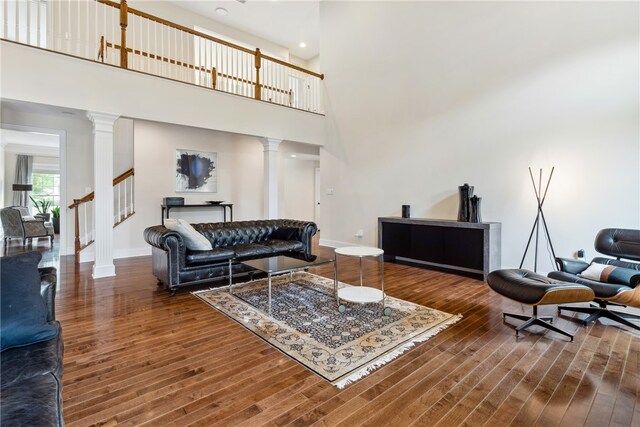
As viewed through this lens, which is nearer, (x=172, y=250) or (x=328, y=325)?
(x=328, y=325)

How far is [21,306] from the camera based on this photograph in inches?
58.6

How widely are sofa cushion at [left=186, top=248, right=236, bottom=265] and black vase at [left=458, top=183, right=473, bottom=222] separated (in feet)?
10.9

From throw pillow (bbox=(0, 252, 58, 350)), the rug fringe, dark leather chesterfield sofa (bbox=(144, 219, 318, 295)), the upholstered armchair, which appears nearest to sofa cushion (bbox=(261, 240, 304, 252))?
dark leather chesterfield sofa (bbox=(144, 219, 318, 295))

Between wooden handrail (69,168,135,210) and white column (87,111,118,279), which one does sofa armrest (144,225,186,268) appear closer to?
white column (87,111,118,279)

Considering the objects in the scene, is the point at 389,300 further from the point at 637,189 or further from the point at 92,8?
the point at 92,8

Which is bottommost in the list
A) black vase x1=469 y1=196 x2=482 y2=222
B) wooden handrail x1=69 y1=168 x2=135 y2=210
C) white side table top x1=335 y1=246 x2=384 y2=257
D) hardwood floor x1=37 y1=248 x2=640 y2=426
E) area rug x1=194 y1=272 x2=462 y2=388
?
hardwood floor x1=37 y1=248 x2=640 y2=426

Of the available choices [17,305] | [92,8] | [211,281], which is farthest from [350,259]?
[92,8]

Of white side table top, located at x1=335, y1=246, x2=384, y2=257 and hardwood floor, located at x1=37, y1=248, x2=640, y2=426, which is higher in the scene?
white side table top, located at x1=335, y1=246, x2=384, y2=257

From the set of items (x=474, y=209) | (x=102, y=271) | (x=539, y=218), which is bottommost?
(x=102, y=271)

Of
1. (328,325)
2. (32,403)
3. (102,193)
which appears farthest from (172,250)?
(32,403)

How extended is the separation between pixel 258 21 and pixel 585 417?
881 centimetres

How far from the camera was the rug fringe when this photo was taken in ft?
6.38

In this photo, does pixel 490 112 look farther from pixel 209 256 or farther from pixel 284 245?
pixel 209 256

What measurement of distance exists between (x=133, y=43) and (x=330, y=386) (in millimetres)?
6881
